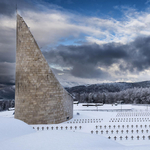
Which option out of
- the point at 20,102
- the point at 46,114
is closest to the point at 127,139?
the point at 46,114

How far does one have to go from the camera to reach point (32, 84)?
20.7 m

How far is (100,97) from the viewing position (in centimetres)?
8075

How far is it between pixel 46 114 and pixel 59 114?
2.00 meters

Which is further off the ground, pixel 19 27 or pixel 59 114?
pixel 19 27

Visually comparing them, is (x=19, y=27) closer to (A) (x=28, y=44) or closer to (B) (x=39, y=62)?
(A) (x=28, y=44)

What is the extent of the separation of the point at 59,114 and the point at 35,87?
185 inches

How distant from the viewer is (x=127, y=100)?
235ft

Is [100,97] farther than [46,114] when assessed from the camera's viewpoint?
Yes

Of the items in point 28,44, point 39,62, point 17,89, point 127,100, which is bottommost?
point 127,100

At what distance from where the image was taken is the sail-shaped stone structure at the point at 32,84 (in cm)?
2066

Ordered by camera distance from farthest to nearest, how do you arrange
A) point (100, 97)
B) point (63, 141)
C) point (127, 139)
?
1. point (100, 97)
2. point (127, 139)
3. point (63, 141)

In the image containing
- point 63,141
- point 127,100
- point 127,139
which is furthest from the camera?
point 127,100

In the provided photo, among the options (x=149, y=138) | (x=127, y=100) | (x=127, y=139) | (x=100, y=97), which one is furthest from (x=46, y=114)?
(x=100, y=97)

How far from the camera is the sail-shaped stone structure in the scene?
20.7 metres
